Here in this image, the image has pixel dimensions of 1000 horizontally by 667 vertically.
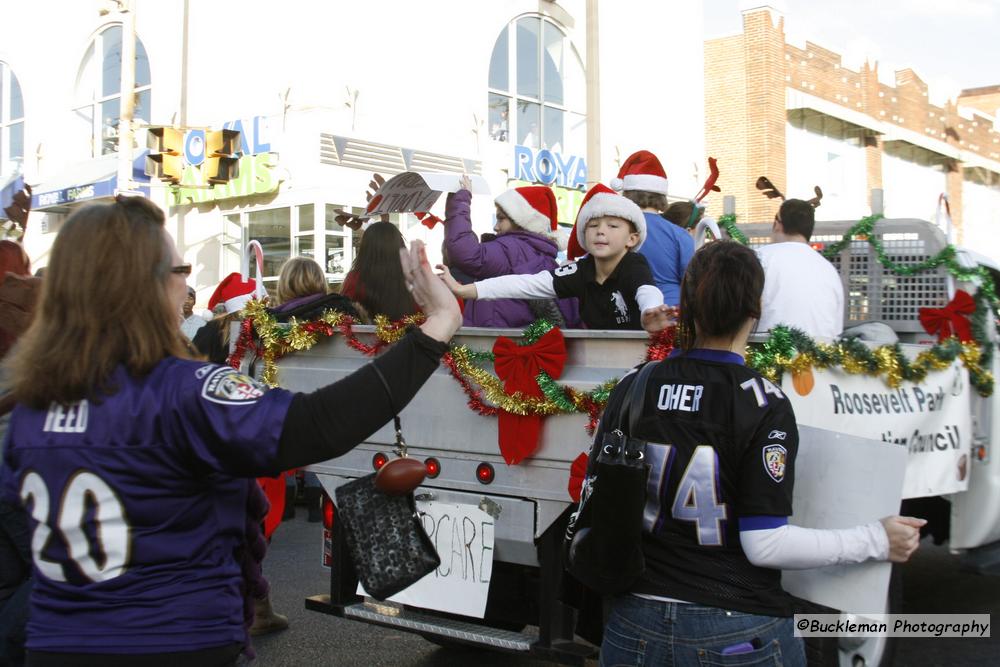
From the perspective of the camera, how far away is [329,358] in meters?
4.84

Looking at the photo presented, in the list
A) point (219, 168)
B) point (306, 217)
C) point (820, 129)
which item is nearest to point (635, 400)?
point (219, 168)

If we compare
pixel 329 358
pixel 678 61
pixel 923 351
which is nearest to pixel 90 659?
pixel 329 358

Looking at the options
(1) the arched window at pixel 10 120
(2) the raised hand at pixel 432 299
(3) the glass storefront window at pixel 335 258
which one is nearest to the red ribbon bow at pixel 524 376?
(2) the raised hand at pixel 432 299

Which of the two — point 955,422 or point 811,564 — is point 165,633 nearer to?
point 811,564

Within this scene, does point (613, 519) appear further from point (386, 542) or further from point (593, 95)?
point (593, 95)

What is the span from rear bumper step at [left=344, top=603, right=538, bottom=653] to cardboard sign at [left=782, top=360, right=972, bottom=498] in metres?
1.36

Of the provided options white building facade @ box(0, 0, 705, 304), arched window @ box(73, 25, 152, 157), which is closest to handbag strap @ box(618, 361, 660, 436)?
white building facade @ box(0, 0, 705, 304)

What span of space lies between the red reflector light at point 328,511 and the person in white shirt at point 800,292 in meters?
2.11

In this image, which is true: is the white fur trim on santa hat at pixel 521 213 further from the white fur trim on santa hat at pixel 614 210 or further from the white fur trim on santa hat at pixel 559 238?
the white fur trim on santa hat at pixel 614 210

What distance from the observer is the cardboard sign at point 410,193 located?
14.9 feet

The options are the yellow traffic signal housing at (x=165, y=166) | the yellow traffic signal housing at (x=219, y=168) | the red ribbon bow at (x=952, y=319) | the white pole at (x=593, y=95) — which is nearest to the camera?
the red ribbon bow at (x=952, y=319)

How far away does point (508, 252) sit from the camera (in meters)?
5.94

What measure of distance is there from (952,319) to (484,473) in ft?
8.41

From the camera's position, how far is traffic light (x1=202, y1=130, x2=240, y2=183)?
17.3m
